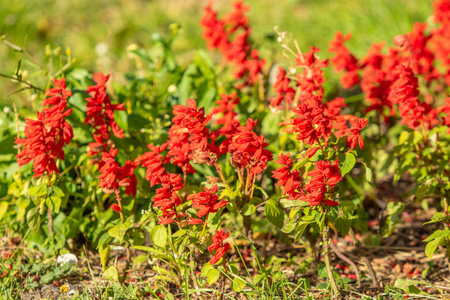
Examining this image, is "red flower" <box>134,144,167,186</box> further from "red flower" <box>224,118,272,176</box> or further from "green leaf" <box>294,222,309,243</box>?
"green leaf" <box>294,222,309,243</box>

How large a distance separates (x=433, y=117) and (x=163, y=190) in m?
1.42

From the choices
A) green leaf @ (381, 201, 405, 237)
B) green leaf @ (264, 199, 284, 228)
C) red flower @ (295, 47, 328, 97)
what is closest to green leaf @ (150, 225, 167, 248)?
green leaf @ (264, 199, 284, 228)

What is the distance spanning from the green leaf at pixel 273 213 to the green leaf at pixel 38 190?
103 cm

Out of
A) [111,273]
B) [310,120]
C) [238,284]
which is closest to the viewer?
[310,120]

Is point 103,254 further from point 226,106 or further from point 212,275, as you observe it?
point 226,106

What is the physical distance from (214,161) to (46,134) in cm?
73

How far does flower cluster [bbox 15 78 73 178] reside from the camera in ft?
6.32

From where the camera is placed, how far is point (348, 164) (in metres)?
1.84

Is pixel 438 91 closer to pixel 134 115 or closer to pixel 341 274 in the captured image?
pixel 341 274

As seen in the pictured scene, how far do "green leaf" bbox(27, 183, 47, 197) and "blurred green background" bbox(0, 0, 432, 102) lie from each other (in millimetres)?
2577

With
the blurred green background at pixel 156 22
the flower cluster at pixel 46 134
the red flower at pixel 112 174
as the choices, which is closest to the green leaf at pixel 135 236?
the red flower at pixel 112 174

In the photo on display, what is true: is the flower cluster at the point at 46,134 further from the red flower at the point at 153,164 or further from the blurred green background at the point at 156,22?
the blurred green background at the point at 156,22

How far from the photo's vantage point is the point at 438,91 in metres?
3.43

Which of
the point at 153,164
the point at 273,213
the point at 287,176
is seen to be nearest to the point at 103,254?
the point at 153,164
